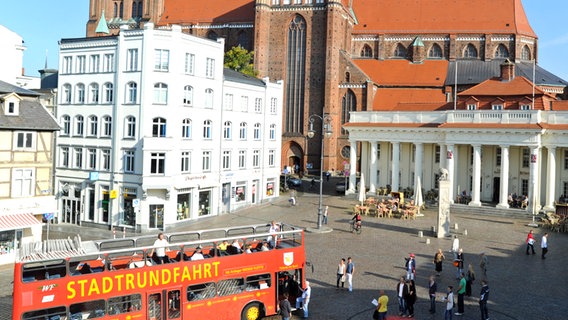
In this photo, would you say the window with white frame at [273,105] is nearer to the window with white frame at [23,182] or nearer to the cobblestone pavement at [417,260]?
the cobblestone pavement at [417,260]

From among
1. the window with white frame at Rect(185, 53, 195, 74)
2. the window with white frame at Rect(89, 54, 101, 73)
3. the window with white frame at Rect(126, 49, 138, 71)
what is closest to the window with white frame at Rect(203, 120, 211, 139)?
the window with white frame at Rect(185, 53, 195, 74)

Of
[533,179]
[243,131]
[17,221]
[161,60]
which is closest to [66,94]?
[161,60]

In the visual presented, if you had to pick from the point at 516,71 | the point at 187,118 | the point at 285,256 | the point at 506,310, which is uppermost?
the point at 516,71

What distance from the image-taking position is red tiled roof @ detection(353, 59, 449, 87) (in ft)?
258

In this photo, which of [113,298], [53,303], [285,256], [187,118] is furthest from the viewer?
[187,118]

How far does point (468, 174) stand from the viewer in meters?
48.8

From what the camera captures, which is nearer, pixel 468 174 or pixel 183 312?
pixel 183 312

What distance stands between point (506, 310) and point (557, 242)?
1528 cm

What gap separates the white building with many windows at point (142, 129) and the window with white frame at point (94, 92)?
0.07 m

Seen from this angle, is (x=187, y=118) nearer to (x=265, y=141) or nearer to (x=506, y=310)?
(x=265, y=141)

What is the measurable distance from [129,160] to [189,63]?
802cm

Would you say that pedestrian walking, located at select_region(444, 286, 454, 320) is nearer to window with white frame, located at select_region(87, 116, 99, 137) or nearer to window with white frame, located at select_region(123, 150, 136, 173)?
window with white frame, located at select_region(123, 150, 136, 173)

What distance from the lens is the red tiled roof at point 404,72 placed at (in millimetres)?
78750

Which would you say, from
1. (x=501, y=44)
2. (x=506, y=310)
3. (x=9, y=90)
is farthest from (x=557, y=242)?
(x=501, y=44)
